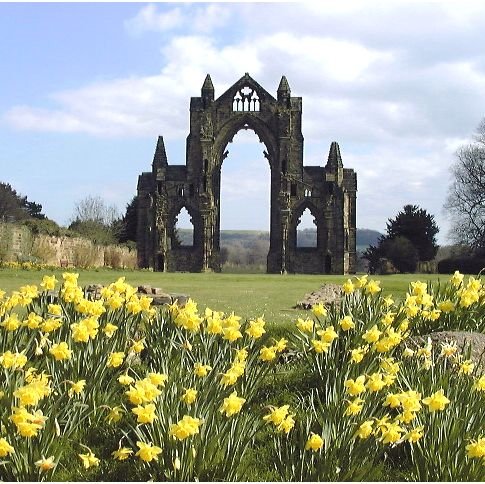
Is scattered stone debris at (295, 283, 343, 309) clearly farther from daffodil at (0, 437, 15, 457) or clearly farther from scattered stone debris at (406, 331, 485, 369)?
daffodil at (0, 437, 15, 457)

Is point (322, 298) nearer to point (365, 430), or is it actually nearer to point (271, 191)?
point (365, 430)

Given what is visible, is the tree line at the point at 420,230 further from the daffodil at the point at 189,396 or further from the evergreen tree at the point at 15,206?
the daffodil at the point at 189,396

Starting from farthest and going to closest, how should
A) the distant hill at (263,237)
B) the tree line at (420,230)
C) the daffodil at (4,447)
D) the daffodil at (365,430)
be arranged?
the distant hill at (263,237)
the tree line at (420,230)
the daffodil at (365,430)
the daffodil at (4,447)

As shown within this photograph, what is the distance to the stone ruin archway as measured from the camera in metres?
59.0

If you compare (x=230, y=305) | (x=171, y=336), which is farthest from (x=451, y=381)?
(x=230, y=305)

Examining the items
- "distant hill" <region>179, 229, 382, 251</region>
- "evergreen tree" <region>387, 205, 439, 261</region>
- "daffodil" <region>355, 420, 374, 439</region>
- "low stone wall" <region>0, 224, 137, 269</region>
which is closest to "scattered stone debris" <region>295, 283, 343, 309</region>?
"daffodil" <region>355, 420, 374, 439</region>

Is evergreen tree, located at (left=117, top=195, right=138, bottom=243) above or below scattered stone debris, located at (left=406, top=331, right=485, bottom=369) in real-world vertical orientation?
above

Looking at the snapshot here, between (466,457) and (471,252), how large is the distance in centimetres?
5588

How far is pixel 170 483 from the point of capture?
3949 mm

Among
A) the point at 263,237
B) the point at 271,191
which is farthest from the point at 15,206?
the point at 263,237

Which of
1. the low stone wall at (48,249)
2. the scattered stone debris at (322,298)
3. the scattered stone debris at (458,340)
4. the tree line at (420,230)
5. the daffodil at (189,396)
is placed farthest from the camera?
the tree line at (420,230)

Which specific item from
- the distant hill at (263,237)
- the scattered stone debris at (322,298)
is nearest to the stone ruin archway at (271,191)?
the scattered stone debris at (322,298)

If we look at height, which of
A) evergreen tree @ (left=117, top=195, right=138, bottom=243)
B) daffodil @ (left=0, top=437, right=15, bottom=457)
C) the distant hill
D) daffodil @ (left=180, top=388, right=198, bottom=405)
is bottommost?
daffodil @ (left=0, top=437, right=15, bottom=457)

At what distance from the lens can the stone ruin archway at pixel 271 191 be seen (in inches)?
2324
